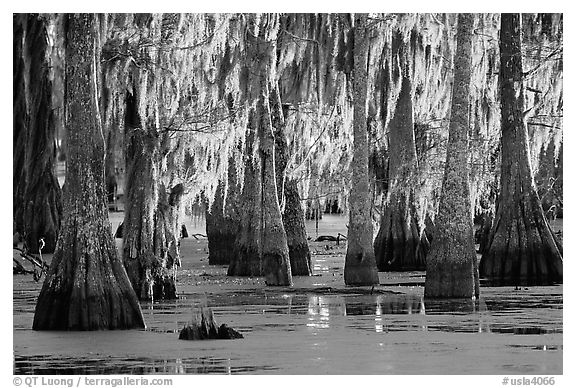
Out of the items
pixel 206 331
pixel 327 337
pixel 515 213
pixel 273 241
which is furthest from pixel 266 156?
pixel 206 331

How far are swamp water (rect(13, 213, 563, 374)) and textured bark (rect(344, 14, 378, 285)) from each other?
1.11 m

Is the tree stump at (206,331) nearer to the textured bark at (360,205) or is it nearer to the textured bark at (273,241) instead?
the textured bark at (273,241)

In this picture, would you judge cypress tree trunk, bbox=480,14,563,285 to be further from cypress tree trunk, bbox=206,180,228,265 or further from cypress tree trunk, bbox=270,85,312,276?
cypress tree trunk, bbox=206,180,228,265

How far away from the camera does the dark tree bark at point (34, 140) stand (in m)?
19.0

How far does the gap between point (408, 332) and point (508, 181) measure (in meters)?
8.19

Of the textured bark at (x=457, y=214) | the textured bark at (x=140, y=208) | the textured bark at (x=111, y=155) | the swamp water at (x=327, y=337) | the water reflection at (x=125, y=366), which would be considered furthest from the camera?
the textured bark at (x=111, y=155)

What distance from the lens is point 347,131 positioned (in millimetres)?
25016

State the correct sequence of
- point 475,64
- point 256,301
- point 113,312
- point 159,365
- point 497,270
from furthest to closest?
1. point 475,64
2. point 497,270
3. point 256,301
4. point 113,312
5. point 159,365

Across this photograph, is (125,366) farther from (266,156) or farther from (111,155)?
(266,156)

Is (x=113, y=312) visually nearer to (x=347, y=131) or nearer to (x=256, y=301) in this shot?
(x=256, y=301)

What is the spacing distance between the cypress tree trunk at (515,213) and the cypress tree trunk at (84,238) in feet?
24.5

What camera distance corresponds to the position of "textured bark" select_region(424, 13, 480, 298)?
16.4 meters

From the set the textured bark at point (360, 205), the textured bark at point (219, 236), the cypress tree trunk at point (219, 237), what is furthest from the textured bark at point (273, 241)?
the textured bark at point (219, 236)
